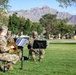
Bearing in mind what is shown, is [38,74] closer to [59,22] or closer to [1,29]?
[1,29]

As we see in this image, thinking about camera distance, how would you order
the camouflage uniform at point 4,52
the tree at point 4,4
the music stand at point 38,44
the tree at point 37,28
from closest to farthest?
the camouflage uniform at point 4,52
the music stand at point 38,44
the tree at point 4,4
the tree at point 37,28

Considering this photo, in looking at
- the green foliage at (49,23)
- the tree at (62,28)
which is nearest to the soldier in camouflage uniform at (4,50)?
the tree at (62,28)

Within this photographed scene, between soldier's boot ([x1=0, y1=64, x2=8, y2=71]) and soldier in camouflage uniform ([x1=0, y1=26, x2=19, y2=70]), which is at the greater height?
soldier in camouflage uniform ([x1=0, y1=26, x2=19, y2=70])

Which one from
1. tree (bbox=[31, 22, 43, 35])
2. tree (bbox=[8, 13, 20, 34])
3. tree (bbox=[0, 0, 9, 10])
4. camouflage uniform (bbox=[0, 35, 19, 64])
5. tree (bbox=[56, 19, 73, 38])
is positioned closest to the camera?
camouflage uniform (bbox=[0, 35, 19, 64])

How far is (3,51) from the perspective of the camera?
12.8 meters

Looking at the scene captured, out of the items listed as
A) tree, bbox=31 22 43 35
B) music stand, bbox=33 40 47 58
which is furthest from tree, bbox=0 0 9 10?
tree, bbox=31 22 43 35

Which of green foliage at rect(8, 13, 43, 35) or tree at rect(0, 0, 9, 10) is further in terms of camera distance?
green foliage at rect(8, 13, 43, 35)

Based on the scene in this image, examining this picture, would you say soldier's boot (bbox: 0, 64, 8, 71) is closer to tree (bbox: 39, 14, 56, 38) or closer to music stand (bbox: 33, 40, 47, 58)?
music stand (bbox: 33, 40, 47, 58)

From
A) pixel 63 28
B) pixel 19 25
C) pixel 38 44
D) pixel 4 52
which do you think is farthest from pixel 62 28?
pixel 4 52

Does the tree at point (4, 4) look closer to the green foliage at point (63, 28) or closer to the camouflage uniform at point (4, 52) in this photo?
the camouflage uniform at point (4, 52)

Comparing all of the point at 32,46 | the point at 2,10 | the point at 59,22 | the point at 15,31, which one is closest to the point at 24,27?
the point at 15,31

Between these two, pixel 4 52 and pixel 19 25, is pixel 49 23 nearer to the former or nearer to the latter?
pixel 19 25

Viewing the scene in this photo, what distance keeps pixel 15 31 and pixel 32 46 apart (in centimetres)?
7974

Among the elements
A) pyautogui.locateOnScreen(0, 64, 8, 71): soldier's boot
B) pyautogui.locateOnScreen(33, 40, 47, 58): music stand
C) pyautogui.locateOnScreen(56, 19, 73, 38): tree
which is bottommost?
pyautogui.locateOnScreen(56, 19, 73, 38): tree
